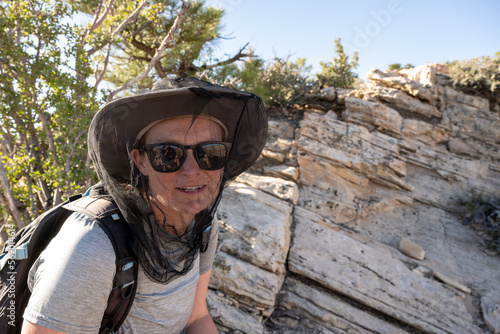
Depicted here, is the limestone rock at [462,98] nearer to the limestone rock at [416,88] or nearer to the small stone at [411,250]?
the limestone rock at [416,88]

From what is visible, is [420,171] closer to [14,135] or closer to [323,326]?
[323,326]

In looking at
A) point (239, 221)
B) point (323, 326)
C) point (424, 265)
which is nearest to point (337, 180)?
point (424, 265)

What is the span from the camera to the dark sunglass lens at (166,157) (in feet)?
3.92

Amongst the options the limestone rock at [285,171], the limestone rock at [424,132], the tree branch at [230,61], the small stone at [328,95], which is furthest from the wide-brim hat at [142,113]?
the limestone rock at [424,132]

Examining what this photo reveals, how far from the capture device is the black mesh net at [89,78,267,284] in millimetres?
1182

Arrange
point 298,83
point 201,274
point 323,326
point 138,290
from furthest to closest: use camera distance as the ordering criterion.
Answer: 1. point 298,83
2. point 323,326
3. point 201,274
4. point 138,290

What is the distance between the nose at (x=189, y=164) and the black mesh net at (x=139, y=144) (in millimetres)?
162

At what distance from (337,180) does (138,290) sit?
5.88 m

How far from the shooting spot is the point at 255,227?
4.44 meters

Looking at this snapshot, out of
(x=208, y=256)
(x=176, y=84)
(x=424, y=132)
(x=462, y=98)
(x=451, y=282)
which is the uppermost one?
(x=462, y=98)

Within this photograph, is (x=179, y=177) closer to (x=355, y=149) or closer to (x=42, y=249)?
(x=42, y=249)

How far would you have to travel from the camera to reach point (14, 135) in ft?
12.1

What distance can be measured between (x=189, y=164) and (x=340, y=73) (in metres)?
9.67

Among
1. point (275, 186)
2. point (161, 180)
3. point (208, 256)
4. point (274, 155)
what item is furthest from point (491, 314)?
→ point (161, 180)
